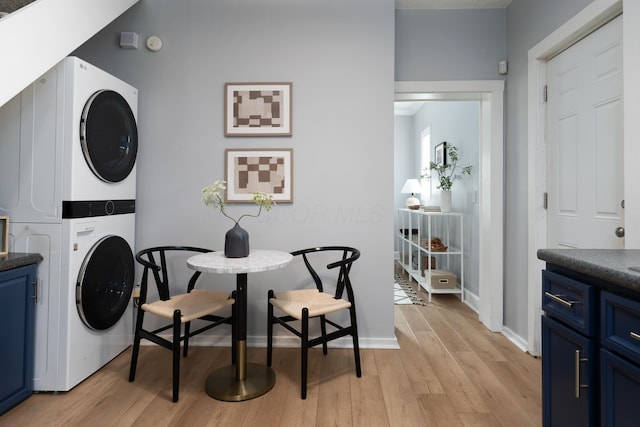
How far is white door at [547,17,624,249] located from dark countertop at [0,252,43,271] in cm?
304

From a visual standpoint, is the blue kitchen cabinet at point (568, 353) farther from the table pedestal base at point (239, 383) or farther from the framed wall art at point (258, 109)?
the framed wall art at point (258, 109)

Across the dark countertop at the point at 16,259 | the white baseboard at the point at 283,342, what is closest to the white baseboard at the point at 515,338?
the white baseboard at the point at 283,342

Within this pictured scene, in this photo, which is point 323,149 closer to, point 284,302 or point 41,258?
point 284,302

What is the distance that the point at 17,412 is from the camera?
176cm

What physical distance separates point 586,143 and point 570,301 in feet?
4.26

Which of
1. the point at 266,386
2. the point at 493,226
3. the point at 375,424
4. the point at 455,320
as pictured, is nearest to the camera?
the point at 375,424

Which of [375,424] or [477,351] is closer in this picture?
[375,424]

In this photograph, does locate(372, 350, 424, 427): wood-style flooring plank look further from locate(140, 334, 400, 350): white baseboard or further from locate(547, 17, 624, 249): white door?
locate(547, 17, 624, 249): white door

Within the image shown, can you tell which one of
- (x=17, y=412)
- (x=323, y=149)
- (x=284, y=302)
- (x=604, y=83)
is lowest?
(x=17, y=412)

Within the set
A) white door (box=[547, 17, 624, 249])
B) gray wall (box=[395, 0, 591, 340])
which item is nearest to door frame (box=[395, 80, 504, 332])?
gray wall (box=[395, 0, 591, 340])

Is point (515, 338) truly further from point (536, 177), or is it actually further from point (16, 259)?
point (16, 259)

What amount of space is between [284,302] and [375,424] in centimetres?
80

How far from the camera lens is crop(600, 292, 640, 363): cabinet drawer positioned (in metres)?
0.92

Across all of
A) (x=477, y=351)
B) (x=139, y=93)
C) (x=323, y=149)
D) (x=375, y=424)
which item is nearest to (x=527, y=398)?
(x=477, y=351)
